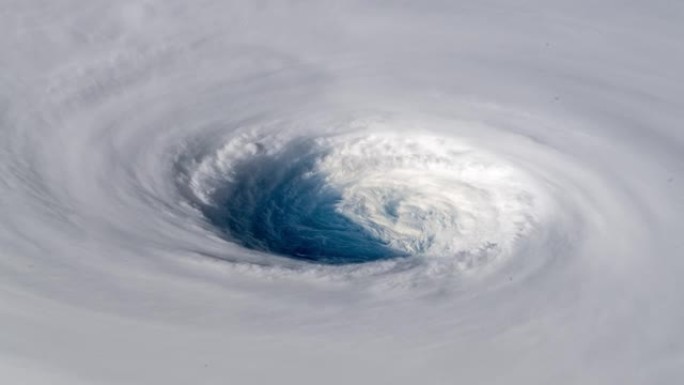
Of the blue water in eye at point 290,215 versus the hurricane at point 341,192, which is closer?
the hurricane at point 341,192

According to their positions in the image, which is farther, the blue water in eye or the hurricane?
the blue water in eye

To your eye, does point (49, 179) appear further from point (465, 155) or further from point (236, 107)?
point (465, 155)

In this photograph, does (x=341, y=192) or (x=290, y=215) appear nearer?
(x=290, y=215)

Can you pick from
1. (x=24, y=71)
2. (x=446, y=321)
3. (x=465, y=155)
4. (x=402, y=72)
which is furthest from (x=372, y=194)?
(x=24, y=71)

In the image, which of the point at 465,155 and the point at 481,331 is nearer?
the point at 481,331

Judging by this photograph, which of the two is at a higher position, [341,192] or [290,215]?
[341,192]
